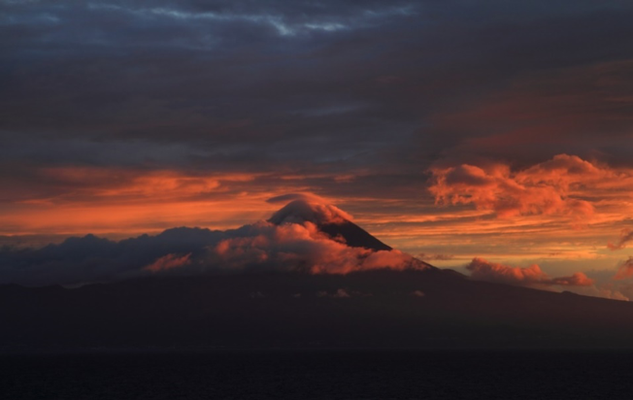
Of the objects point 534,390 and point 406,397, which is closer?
point 406,397

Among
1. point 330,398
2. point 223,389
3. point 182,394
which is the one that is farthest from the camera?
point 223,389

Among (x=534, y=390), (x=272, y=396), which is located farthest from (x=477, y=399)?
(x=272, y=396)

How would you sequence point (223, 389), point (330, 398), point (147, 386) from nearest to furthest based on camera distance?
point (330, 398), point (223, 389), point (147, 386)

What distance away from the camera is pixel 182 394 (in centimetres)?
16312

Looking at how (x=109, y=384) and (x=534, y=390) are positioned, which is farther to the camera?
(x=109, y=384)

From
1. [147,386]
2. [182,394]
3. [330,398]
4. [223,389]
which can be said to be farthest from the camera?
[147,386]

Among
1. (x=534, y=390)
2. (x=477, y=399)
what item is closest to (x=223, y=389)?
(x=477, y=399)

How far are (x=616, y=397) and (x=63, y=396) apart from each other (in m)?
108

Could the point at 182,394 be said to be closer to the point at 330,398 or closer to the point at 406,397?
the point at 330,398

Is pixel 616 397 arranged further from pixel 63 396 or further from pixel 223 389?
pixel 63 396

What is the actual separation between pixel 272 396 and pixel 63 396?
42.6m

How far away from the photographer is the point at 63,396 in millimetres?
163250

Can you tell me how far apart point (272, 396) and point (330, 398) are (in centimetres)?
1308

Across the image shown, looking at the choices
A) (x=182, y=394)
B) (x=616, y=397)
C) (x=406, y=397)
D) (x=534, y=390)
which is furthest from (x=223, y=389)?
(x=616, y=397)
